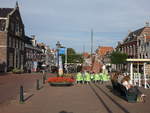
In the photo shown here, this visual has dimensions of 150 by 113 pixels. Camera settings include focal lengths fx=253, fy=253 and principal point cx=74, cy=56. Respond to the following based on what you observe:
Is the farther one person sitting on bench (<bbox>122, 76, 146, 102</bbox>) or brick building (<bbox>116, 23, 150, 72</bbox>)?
brick building (<bbox>116, 23, 150, 72</bbox>)

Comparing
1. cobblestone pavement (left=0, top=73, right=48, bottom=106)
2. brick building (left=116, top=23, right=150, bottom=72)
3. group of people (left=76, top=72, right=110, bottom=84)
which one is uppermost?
brick building (left=116, top=23, right=150, bottom=72)

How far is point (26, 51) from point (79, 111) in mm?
63465

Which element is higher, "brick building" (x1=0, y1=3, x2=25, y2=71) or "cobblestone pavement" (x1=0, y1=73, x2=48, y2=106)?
"brick building" (x1=0, y1=3, x2=25, y2=71)

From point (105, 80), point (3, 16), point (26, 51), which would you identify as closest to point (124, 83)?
point (105, 80)

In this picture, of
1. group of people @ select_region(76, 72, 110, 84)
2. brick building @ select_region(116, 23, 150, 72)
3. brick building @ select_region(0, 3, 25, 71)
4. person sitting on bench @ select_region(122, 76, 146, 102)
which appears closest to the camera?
person sitting on bench @ select_region(122, 76, 146, 102)

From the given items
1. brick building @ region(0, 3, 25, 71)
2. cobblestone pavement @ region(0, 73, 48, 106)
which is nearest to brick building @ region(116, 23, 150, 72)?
brick building @ region(0, 3, 25, 71)

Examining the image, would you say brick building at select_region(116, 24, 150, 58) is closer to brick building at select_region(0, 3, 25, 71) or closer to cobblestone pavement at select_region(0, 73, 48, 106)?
brick building at select_region(0, 3, 25, 71)

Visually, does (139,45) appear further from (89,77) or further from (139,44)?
(89,77)

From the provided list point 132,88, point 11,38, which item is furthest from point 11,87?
point 11,38

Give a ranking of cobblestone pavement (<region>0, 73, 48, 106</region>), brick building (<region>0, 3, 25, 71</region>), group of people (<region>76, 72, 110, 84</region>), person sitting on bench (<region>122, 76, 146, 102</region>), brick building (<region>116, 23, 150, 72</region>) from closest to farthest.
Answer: person sitting on bench (<region>122, 76, 146, 102</region>) < cobblestone pavement (<region>0, 73, 48, 106</region>) < group of people (<region>76, 72, 110, 84</region>) < brick building (<region>0, 3, 25, 71</region>) < brick building (<region>116, 23, 150, 72</region>)

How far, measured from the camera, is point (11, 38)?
181ft

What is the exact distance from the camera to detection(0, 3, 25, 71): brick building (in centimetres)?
5131

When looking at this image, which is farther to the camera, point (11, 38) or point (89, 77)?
point (11, 38)

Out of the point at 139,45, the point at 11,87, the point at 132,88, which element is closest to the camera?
the point at 132,88
